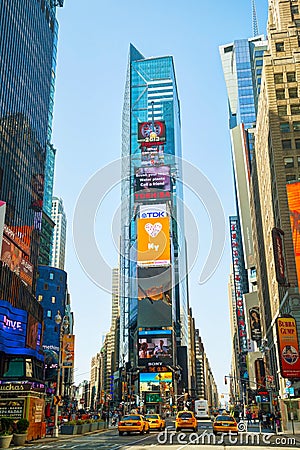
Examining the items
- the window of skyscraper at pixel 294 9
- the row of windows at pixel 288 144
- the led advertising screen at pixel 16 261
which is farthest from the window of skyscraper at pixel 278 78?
the led advertising screen at pixel 16 261

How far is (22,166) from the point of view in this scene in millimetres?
94750

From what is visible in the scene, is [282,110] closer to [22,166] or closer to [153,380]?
[22,166]

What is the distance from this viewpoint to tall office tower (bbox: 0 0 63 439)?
66125 millimetres

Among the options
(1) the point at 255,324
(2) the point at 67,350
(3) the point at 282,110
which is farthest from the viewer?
(1) the point at 255,324

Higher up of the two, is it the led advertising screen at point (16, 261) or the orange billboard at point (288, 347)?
the led advertising screen at point (16, 261)

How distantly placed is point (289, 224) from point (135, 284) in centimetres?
11488

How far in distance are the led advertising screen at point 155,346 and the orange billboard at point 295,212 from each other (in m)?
100

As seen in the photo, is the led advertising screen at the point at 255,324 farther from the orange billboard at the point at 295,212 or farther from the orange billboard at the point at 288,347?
the orange billboard at the point at 288,347

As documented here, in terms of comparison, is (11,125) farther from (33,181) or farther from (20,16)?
(20,16)

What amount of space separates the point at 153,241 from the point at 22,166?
78.4 metres

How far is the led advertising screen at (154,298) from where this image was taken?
A: 168625mm

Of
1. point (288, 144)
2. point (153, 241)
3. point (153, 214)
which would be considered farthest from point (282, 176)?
point (153, 214)

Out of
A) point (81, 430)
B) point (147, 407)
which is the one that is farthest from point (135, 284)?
point (81, 430)

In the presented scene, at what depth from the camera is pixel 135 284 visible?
18262cm
